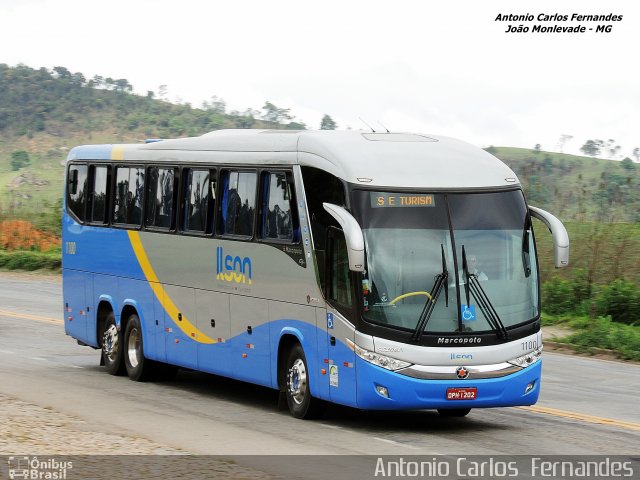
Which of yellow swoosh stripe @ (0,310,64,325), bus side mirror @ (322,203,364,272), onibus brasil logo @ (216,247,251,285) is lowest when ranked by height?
yellow swoosh stripe @ (0,310,64,325)

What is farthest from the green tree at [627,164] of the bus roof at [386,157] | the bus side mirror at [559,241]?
the bus side mirror at [559,241]

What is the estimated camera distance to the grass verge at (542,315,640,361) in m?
26.0

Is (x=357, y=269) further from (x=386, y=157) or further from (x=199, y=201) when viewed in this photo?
(x=199, y=201)

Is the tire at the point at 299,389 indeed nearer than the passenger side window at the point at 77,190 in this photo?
Yes

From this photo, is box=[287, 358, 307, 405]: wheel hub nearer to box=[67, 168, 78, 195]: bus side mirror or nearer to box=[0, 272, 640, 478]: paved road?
box=[0, 272, 640, 478]: paved road

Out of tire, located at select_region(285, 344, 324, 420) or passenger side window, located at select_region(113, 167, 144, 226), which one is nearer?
tire, located at select_region(285, 344, 324, 420)

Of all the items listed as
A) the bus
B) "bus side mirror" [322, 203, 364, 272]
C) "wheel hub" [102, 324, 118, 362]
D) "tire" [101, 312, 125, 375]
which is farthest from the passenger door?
"wheel hub" [102, 324, 118, 362]

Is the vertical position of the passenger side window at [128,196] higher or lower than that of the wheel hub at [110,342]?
higher

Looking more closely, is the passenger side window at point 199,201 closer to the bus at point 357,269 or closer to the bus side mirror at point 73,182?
the bus at point 357,269

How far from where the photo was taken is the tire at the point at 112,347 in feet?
Answer: 70.3

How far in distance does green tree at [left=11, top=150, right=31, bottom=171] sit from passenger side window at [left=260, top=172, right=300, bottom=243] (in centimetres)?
12019

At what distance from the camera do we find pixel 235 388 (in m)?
19.8

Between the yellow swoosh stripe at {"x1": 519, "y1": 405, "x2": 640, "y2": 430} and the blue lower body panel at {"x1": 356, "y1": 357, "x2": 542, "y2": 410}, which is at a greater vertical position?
the blue lower body panel at {"x1": 356, "y1": 357, "x2": 542, "y2": 410}

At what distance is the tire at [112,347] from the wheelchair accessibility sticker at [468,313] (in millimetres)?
8110
